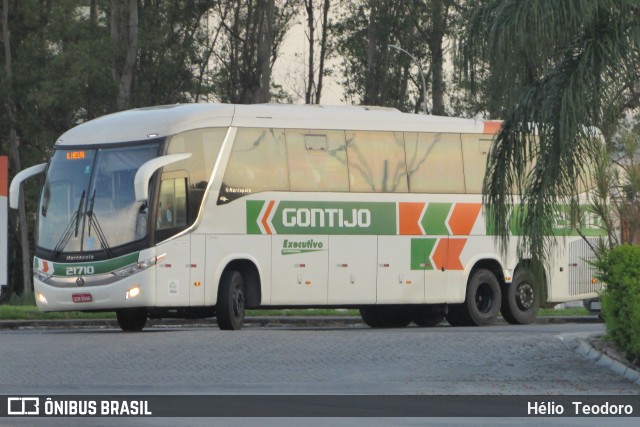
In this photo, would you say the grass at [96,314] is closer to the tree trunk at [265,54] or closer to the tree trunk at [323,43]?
the tree trunk at [265,54]

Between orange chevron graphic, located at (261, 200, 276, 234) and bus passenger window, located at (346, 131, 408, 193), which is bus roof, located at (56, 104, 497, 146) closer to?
bus passenger window, located at (346, 131, 408, 193)

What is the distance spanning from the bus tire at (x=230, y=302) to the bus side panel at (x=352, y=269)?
2043 millimetres

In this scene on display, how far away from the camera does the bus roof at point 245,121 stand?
2586 centimetres

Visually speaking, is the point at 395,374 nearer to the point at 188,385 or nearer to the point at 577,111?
the point at 188,385

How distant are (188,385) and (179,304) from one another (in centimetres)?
891

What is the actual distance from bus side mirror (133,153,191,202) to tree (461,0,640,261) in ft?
26.5

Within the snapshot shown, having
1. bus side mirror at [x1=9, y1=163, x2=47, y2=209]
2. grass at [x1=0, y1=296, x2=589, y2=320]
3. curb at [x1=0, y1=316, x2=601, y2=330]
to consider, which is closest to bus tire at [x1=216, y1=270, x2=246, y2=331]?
bus side mirror at [x1=9, y1=163, x2=47, y2=209]

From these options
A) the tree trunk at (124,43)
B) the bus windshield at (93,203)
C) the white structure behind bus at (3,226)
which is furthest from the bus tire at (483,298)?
the tree trunk at (124,43)

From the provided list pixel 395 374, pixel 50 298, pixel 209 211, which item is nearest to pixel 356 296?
pixel 209 211

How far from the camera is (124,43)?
2140 inches

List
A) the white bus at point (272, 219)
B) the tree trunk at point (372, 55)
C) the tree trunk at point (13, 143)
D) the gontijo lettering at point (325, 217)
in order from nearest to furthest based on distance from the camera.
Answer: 1. the white bus at point (272, 219)
2. the gontijo lettering at point (325, 217)
3. the tree trunk at point (13, 143)
4. the tree trunk at point (372, 55)

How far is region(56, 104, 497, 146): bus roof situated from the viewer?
84.8 feet

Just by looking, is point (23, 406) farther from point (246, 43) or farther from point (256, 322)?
point (246, 43)

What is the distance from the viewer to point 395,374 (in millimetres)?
17438
